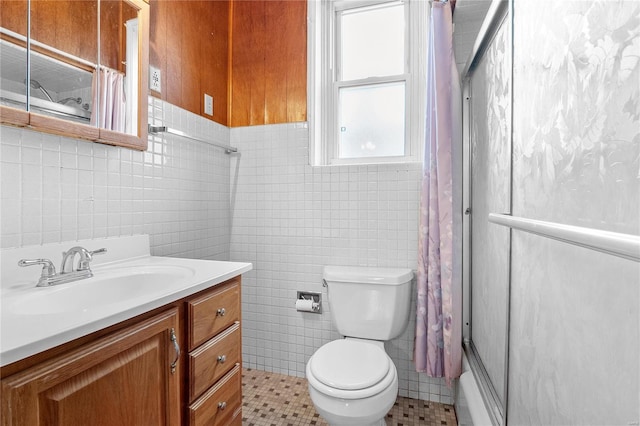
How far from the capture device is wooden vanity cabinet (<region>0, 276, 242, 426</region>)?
61cm

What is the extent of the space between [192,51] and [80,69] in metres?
0.73

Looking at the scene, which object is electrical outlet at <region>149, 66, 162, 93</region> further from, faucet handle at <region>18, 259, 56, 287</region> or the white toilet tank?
the white toilet tank

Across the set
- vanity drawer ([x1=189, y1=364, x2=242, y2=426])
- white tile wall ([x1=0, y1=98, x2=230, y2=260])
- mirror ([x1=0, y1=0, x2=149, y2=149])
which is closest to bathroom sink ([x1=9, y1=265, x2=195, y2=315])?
white tile wall ([x1=0, y1=98, x2=230, y2=260])

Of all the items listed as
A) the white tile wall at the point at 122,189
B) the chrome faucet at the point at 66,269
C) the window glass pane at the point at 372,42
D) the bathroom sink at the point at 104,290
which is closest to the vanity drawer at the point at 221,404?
the bathroom sink at the point at 104,290

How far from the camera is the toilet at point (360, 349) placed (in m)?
1.14

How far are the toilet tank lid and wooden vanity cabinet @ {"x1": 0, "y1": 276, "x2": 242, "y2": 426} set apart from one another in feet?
1.84

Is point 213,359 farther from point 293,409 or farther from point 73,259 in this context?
point 293,409

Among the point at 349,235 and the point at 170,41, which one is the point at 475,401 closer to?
the point at 349,235

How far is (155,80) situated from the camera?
1509 millimetres

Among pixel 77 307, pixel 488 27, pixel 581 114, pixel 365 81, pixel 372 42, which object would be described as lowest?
pixel 77 307

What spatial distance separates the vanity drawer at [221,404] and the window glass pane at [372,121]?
136cm

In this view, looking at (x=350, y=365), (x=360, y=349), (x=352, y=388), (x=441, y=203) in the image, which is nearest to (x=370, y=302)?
(x=360, y=349)

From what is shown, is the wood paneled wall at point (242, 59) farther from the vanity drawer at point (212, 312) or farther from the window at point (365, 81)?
the vanity drawer at point (212, 312)

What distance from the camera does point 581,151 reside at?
1.85ft
